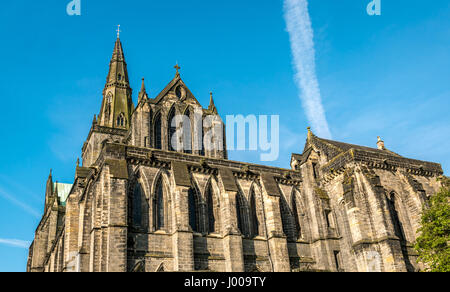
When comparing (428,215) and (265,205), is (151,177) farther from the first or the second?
(428,215)

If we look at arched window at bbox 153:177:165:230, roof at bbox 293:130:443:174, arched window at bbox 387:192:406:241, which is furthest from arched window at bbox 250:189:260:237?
arched window at bbox 387:192:406:241

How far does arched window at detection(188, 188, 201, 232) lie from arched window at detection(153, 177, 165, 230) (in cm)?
181

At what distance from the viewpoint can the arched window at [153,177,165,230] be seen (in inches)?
990

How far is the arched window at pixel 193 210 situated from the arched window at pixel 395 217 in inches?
514

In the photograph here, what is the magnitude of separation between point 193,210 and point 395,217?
13905mm

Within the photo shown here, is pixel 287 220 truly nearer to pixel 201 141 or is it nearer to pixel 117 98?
pixel 201 141

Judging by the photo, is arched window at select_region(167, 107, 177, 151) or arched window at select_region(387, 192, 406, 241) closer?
arched window at select_region(387, 192, 406, 241)

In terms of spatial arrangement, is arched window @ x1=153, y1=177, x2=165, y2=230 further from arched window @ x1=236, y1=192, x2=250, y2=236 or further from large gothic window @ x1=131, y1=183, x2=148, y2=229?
arched window @ x1=236, y1=192, x2=250, y2=236

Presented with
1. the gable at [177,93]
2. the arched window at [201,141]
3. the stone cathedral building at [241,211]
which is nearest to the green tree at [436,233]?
the stone cathedral building at [241,211]

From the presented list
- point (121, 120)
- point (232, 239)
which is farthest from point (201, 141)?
point (121, 120)

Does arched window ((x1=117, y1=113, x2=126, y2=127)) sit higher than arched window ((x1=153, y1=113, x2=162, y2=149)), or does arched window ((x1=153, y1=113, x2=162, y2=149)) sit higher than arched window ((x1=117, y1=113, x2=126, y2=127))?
arched window ((x1=117, y1=113, x2=126, y2=127))

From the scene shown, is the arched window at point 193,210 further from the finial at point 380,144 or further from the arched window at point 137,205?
the finial at point 380,144
